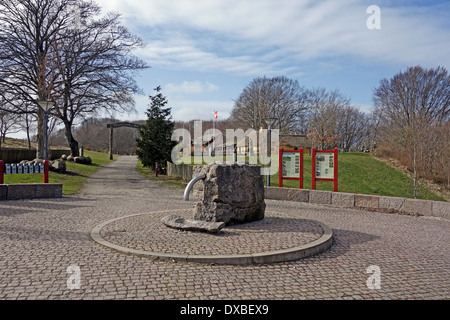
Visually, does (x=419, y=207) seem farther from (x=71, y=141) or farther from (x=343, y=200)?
(x=71, y=141)

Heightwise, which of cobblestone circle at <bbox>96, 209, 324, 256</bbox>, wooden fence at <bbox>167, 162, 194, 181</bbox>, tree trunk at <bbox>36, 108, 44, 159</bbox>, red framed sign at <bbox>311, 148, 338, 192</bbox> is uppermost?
tree trunk at <bbox>36, 108, 44, 159</bbox>

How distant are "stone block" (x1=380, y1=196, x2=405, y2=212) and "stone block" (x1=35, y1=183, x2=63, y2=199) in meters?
11.6

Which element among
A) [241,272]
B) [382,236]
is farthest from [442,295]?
[382,236]

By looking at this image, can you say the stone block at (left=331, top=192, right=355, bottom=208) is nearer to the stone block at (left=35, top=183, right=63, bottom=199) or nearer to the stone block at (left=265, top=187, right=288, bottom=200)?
the stone block at (left=265, top=187, right=288, bottom=200)

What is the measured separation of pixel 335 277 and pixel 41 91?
23008mm

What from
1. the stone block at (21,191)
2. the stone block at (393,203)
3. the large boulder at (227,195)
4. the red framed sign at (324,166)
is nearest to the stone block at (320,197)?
the red framed sign at (324,166)

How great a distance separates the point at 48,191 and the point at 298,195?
9.39m

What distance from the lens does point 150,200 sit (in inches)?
509

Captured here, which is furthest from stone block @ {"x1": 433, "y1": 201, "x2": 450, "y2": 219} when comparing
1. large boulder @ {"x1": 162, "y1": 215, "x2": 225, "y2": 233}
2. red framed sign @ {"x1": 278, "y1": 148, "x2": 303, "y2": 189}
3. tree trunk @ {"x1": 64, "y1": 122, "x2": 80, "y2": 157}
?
tree trunk @ {"x1": 64, "y1": 122, "x2": 80, "y2": 157}

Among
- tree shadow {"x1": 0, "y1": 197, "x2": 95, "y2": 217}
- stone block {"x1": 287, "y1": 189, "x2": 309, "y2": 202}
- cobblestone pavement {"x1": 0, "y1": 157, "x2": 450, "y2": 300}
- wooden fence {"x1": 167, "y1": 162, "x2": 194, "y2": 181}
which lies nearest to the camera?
cobblestone pavement {"x1": 0, "y1": 157, "x2": 450, "y2": 300}

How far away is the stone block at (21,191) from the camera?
39.5 ft

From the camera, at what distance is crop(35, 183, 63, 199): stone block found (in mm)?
12598

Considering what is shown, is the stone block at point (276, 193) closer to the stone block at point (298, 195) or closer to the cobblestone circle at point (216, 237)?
the stone block at point (298, 195)

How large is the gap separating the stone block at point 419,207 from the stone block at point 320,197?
8.34 feet
